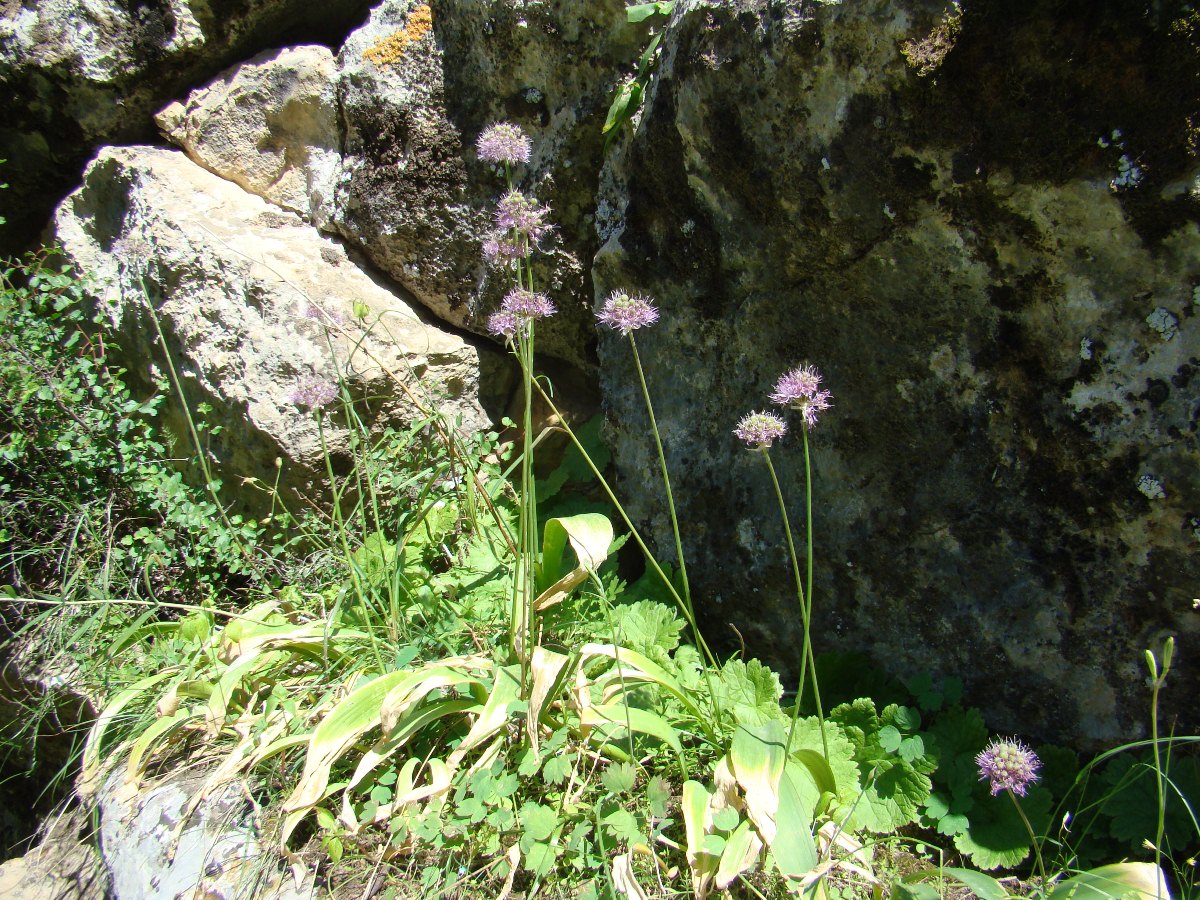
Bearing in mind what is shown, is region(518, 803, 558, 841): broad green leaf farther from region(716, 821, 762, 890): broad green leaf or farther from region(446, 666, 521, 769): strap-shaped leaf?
region(716, 821, 762, 890): broad green leaf

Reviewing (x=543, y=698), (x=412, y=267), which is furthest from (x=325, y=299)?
(x=543, y=698)

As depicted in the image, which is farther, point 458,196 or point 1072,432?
point 458,196

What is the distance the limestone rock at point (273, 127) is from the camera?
142 inches

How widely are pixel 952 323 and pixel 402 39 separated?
248 centimetres

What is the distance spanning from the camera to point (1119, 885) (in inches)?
63.9

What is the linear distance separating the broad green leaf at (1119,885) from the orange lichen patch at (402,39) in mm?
3463

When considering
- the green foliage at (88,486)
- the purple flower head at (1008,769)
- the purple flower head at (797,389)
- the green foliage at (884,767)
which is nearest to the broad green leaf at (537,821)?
the green foliage at (884,767)

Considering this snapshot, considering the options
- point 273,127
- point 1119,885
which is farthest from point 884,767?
point 273,127

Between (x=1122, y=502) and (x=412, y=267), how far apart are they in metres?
2.75

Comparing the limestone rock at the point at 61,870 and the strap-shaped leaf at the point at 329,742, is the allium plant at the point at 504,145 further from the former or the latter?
the limestone rock at the point at 61,870

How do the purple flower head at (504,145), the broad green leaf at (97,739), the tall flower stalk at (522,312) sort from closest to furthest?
the tall flower stalk at (522,312) < the purple flower head at (504,145) < the broad green leaf at (97,739)

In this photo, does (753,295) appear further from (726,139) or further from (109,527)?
(109,527)

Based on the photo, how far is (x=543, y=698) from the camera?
6.89ft

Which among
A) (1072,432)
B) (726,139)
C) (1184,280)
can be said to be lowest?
(1072,432)
